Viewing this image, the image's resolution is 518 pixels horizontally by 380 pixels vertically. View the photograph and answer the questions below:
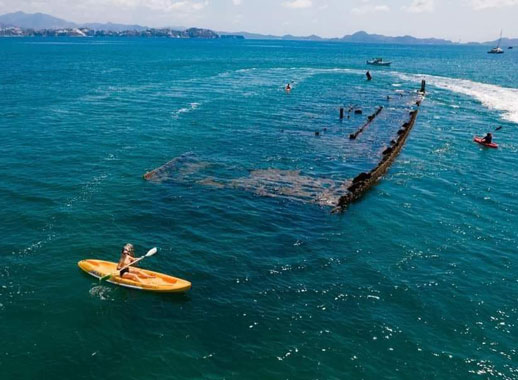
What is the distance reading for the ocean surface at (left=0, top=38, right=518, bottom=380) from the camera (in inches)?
910

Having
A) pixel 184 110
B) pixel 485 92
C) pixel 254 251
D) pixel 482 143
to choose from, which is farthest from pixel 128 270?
pixel 485 92

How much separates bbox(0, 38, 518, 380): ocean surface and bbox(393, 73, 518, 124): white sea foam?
86.3 ft

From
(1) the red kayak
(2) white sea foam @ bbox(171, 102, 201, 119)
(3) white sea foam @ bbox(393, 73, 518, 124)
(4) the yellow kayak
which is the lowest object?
(4) the yellow kayak

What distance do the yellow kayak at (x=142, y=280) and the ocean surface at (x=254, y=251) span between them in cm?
64

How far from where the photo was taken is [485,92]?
116 meters

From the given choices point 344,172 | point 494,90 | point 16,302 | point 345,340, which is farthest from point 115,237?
point 494,90

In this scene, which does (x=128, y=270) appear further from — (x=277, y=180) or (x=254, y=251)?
(x=277, y=180)

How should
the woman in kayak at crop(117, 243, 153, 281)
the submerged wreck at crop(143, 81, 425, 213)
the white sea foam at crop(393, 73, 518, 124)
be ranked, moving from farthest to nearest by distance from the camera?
1. the white sea foam at crop(393, 73, 518, 124)
2. the submerged wreck at crop(143, 81, 425, 213)
3. the woman in kayak at crop(117, 243, 153, 281)

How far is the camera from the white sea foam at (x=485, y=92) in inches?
3627

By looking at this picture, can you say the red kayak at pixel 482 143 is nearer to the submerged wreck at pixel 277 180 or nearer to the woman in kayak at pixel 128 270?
the submerged wreck at pixel 277 180

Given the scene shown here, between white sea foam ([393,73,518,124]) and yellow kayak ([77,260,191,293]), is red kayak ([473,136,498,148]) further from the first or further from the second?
yellow kayak ([77,260,191,293])

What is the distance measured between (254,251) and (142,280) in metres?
9.05

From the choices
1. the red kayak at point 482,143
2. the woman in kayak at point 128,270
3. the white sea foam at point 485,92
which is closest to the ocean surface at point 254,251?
the woman in kayak at point 128,270

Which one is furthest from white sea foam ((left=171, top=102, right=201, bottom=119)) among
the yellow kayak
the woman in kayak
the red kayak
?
the red kayak
